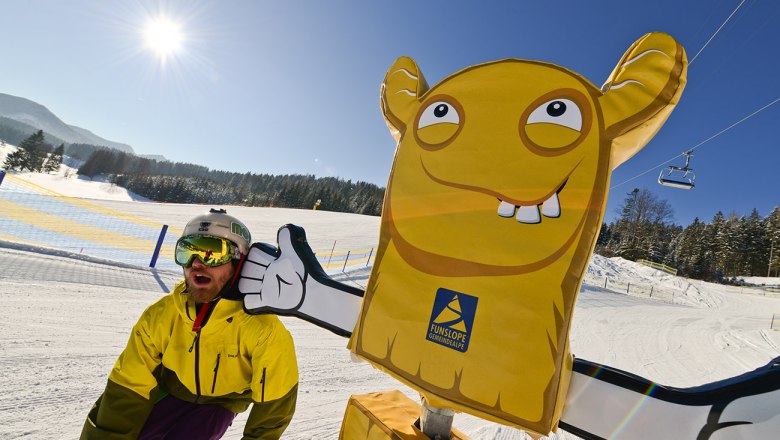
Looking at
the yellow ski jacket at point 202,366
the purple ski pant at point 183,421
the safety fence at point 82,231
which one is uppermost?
the yellow ski jacket at point 202,366

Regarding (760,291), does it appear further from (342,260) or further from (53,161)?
(53,161)

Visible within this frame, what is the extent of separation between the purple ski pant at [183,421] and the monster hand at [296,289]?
0.73 meters

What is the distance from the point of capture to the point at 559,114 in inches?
43.7

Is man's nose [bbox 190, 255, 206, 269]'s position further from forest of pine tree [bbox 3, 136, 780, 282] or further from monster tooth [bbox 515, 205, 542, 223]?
forest of pine tree [bbox 3, 136, 780, 282]

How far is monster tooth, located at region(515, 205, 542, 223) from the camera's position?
1.06 meters

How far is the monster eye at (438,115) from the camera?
4.23ft

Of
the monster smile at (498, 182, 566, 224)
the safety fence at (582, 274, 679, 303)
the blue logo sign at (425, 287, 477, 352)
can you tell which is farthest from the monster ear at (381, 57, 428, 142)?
the safety fence at (582, 274, 679, 303)

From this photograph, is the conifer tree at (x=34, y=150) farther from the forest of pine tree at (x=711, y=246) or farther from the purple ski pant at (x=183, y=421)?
the forest of pine tree at (x=711, y=246)

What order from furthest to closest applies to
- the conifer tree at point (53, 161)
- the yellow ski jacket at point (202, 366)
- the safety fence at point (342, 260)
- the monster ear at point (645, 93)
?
the conifer tree at point (53, 161)
the safety fence at point (342, 260)
the yellow ski jacket at point (202, 366)
the monster ear at point (645, 93)

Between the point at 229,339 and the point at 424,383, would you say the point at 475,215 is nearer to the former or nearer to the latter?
the point at 424,383

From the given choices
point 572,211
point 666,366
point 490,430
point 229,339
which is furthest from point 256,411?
point 666,366

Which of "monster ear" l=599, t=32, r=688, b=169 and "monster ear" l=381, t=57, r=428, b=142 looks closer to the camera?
"monster ear" l=599, t=32, r=688, b=169

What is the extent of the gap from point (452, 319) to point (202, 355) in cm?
135

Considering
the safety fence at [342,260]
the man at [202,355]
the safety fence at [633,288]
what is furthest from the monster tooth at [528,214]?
the safety fence at [633,288]
